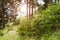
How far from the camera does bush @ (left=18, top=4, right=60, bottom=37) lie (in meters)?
8.66

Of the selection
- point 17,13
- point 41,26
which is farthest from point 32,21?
point 17,13

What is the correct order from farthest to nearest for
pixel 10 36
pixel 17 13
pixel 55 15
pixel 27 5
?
pixel 17 13 → pixel 27 5 → pixel 10 36 → pixel 55 15

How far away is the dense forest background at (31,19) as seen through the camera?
8680mm

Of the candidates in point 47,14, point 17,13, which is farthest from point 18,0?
point 47,14

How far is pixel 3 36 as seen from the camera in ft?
31.0

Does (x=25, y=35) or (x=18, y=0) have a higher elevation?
(x=18, y=0)

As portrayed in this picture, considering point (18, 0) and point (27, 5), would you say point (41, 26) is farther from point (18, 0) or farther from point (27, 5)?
point (18, 0)

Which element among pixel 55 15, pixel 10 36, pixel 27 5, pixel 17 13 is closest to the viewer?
pixel 55 15

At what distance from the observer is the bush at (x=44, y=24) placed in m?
8.66

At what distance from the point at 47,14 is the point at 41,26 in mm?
533

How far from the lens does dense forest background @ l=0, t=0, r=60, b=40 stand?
8680 millimetres

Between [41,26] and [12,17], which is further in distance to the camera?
[12,17]

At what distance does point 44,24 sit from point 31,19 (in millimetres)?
923

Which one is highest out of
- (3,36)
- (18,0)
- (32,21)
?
(18,0)
